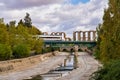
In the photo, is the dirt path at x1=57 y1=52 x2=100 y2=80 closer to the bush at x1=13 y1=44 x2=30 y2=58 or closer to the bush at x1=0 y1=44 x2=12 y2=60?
the bush at x1=0 y1=44 x2=12 y2=60

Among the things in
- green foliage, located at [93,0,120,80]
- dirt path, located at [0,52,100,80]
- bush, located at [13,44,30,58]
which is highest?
green foliage, located at [93,0,120,80]

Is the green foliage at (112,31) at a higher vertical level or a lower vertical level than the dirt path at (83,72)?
higher

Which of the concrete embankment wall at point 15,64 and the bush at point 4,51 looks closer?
the concrete embankment wall at point 15,64

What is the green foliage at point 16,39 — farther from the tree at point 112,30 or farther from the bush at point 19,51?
the tree at point 112,30

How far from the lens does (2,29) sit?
78.9 m

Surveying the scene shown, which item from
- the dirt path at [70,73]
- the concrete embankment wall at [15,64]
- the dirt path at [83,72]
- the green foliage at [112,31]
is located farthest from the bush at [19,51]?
the green foliage at [112,31]

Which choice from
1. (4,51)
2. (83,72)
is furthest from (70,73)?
(4,51)

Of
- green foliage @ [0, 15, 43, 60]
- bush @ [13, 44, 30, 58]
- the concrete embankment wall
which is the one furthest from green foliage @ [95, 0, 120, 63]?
bush @ [13, 44, 30, 58]

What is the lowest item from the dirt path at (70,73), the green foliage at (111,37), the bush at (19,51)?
the dirt path at (70,73)

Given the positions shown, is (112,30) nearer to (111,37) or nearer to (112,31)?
(112,31)

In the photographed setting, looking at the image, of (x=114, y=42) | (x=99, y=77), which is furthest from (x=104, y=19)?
(x=99, y=77)

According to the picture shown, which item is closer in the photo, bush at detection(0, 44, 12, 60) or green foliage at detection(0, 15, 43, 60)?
bush at detection(0, 44, 12, 60)

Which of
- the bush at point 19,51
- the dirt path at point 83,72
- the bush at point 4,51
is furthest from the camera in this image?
the bush at point 19,51

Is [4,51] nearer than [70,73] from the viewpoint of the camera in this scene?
No
